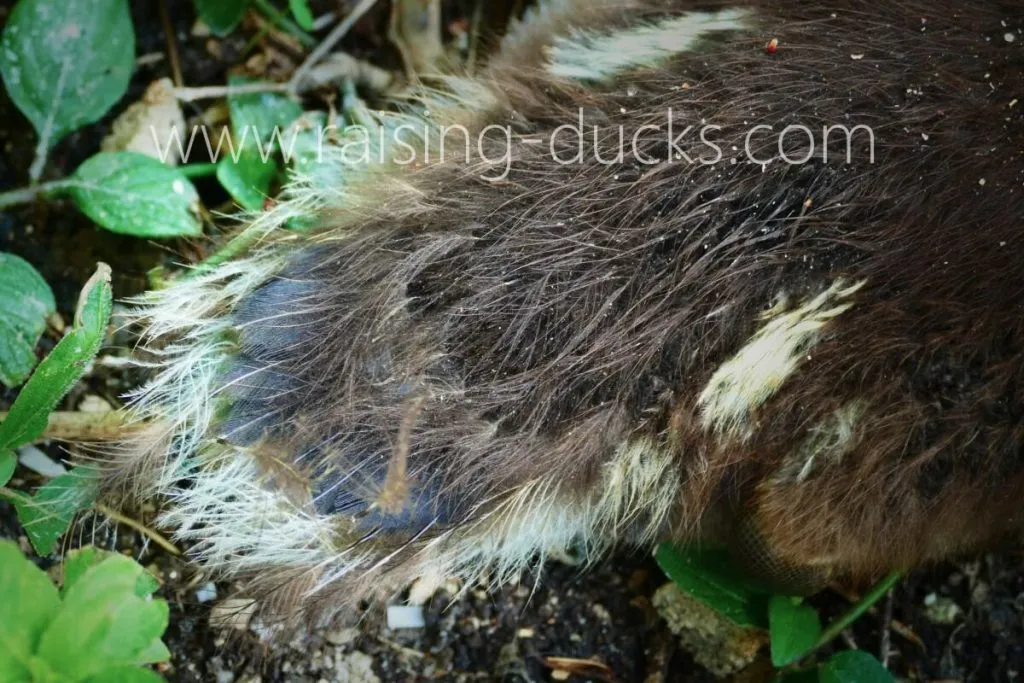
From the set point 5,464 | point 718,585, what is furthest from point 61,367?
point 718,585

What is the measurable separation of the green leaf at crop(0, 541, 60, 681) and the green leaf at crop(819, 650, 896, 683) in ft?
2.86

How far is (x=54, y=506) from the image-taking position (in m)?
1.14

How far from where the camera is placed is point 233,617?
127cm

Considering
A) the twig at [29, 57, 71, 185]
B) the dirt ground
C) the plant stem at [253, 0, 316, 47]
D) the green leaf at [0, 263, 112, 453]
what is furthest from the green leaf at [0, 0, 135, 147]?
the green leaf at [0, 263, 112, 453]

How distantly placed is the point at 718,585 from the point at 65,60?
1.06 metres

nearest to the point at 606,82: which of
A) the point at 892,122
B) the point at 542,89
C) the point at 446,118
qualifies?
the point at 542,89

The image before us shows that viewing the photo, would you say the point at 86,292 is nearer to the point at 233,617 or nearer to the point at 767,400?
the point at 233,617

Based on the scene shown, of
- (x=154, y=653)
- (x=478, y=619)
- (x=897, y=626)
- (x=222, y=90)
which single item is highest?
(x=222, y=90)

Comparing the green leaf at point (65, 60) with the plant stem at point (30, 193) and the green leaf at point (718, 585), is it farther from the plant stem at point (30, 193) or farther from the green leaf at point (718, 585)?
the green leaf at point (718, 585)

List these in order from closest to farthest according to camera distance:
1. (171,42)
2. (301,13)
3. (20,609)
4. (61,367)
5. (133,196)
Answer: (20,609)
(61,367)
(133,196)
(301,13)
(171,42)

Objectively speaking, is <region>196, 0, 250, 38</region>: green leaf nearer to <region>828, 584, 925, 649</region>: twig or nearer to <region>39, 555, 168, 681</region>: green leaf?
<region>39, 555, 168, 681</region>: green leaf

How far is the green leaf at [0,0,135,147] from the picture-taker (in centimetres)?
138

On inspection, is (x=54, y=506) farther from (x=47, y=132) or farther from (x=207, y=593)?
(x=47, y=132)

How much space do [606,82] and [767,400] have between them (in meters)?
0.40
